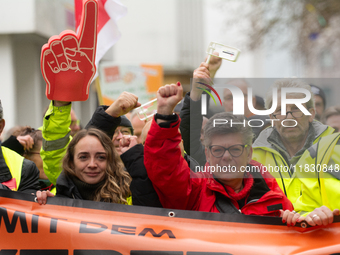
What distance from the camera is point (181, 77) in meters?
27.9

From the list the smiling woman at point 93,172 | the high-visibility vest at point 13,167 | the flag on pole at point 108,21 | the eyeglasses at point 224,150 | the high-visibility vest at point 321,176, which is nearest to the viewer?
the high-visibility vest at point 321,176

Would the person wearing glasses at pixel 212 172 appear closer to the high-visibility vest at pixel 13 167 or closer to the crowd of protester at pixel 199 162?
the crowd of protester at pixel 199 162

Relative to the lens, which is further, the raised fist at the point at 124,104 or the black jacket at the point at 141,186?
the raised fist at the point at 124,104

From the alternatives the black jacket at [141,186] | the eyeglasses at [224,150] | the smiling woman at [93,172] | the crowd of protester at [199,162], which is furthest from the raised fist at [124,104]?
the eyeglasses at [224,150]

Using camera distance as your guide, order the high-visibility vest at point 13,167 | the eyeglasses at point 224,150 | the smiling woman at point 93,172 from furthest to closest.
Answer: the high-visibility vest at point 13,167
the smiling woman at point 93,172
the eyeglasses at point 224,150

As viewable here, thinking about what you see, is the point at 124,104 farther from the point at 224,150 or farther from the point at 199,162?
the point at 224,150

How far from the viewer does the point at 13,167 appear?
9.02 feet

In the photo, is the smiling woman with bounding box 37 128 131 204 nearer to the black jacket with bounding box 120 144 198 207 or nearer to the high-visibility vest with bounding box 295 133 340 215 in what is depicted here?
the black jacket with bounding box 120 144 198 207

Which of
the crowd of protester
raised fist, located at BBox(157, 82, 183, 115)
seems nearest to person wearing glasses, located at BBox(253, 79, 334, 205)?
the crowd of protester

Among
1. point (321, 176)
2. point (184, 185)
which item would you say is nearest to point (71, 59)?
point (184, 185)

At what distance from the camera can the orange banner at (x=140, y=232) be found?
217cm

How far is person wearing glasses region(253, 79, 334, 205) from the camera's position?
2.59 metres

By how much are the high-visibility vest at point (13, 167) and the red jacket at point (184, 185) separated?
920 mm

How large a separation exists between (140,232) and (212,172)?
53 centimetres
